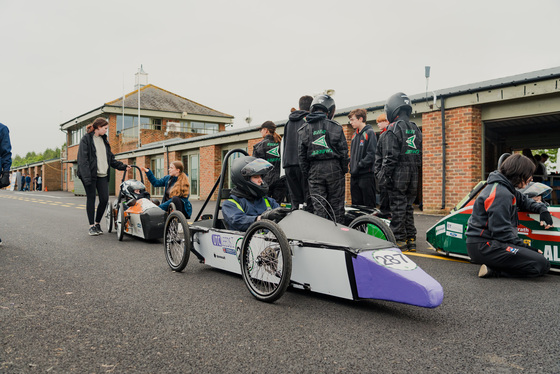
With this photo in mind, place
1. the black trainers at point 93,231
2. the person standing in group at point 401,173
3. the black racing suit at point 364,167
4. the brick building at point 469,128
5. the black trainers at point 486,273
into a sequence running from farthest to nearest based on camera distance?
the brick building at point 469,128, the black trainers at point 93,231, the black racing suit at point 364,167, the person standing in group at point 401,173, the black trainers at point 486,273

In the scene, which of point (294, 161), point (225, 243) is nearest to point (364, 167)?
point (294, 161)

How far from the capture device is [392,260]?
10.2 ft

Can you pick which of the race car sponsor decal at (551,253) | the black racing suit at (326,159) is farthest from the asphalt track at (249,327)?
the black racing suit at (326,159)

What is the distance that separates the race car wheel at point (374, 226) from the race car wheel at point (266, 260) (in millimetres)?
1132

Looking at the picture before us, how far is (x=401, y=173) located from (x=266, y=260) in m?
3.05

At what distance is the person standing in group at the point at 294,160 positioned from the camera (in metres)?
6.14

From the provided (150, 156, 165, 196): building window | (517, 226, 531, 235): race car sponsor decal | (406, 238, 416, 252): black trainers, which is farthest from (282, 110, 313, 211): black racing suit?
(150, 156, 165, 196): building window

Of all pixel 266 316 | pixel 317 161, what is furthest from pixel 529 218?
pixel 266 316

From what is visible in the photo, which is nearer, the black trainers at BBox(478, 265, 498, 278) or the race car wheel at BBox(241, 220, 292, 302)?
the race car wheel at BBox(241, 220, 292, 302)

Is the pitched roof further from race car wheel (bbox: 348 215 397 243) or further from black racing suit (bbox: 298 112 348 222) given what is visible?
race car wheel (bbox: 348 215 397 243)

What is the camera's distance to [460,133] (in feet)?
37.8

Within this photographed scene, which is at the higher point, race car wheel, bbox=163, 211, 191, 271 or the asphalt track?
race car wheel, bbox=163, 211, 191, 271

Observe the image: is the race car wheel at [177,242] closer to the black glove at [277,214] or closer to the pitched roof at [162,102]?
the black glove at [277,214]

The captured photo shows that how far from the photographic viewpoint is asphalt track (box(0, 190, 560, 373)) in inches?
92.0
